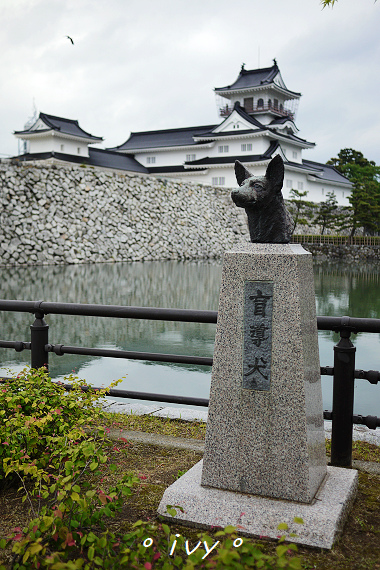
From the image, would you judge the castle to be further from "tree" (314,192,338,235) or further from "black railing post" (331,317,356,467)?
"black railing post" (331,317,356,467)

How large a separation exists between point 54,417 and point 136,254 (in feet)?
83.2

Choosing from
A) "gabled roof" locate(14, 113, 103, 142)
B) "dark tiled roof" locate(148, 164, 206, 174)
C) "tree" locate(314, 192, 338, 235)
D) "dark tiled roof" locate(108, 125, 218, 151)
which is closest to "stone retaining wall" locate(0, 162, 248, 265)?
"tree" locate(314, 192, 338, 235)

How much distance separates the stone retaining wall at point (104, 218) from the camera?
23.3 meters

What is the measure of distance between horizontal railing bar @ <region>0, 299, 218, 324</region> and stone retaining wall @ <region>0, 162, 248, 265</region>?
1930 cm

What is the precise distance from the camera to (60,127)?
36188 millimetres

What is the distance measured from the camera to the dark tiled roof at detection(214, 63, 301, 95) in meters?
43.8

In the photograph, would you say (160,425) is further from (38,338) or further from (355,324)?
(355,324)

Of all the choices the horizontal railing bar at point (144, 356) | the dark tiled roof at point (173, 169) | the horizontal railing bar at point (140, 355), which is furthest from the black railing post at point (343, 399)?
the dark tiled roof at point (173, 169)

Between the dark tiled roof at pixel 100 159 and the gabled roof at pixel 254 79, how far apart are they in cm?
1008

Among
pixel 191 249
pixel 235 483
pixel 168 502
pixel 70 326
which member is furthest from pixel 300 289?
pixel 191 249

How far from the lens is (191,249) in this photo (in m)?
31.7

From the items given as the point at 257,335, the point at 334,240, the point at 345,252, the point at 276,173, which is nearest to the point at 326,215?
the point at 334,240

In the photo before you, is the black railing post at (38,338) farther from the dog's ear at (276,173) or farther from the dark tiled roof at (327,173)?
the dark tiled roof at (327,173)

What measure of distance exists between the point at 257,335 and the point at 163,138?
44.2 meters
